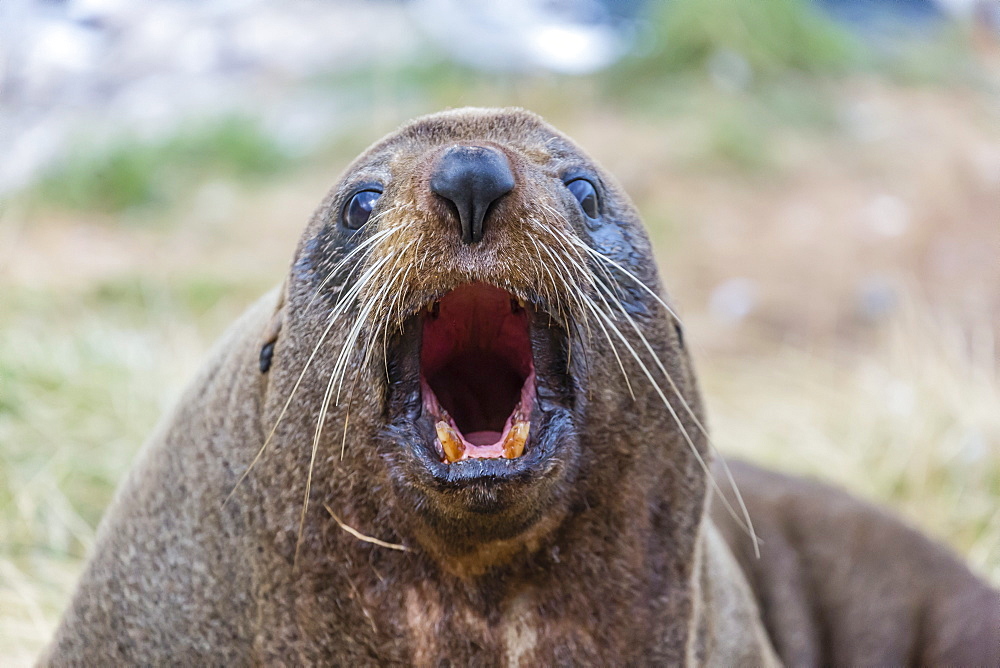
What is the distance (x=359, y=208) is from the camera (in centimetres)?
229

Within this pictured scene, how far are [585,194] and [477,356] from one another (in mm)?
421

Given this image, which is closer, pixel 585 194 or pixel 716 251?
pixel 585 194

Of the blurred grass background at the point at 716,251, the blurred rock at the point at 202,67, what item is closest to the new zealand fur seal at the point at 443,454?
the blurred grass background at the point at 716,251

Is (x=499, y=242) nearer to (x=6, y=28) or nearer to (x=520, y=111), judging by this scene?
(x=520, y=111)

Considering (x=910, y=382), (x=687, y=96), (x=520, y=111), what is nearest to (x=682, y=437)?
(x=520, y=111)

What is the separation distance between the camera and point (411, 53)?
14.7 m

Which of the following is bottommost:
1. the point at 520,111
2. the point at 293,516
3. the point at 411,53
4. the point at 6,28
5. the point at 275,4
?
the point at 293,516

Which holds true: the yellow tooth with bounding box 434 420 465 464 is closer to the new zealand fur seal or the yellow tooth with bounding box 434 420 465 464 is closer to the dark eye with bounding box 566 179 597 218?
the new zealand fur seal

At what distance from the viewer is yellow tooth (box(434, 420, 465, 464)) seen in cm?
204

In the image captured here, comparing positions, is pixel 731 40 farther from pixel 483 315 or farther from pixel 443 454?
pixel 443 454

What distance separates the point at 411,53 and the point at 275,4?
2218 millimetres

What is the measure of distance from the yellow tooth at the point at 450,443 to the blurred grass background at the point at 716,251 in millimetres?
2031

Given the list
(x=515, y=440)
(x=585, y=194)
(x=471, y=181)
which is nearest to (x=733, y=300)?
(x=585, y=194)

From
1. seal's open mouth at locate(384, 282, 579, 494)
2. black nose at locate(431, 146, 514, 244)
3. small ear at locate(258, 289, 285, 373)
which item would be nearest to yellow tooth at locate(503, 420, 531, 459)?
seal's open mouth at locate(384, 282, 579, 494)
